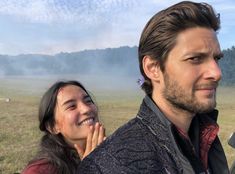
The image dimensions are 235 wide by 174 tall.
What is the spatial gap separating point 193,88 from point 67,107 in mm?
1853

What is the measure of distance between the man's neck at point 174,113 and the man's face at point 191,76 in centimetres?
2

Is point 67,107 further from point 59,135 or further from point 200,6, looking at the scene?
point 200,6

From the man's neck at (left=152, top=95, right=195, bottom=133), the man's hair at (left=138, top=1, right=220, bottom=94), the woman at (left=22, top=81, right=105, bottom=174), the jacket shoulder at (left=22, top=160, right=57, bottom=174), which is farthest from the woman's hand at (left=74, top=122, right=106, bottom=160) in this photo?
the man's neck at (left=152, top=95, right=195, bottom=133)

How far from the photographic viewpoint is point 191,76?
2.69 m

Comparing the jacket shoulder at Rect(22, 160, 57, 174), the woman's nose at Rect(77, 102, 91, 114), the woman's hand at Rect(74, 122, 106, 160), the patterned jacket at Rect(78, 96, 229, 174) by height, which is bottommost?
the jacket shoulder at Rect(22, 160, 57, 174)

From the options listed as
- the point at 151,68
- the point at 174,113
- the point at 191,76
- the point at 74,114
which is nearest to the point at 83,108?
the point at 74,114

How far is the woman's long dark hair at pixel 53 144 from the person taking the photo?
4039 mm

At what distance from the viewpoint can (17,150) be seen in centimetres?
1300

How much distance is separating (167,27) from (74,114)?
65.6 inches

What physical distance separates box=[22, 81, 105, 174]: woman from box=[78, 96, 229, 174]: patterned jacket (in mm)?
1365

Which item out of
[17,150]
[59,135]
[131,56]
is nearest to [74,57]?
[131,56]

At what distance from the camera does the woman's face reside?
424cm

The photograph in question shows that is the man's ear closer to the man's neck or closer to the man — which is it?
the man

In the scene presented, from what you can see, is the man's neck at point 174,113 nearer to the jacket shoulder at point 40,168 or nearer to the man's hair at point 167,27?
the man's hair at point 167,27
